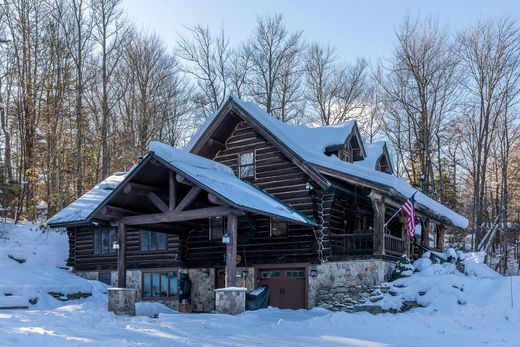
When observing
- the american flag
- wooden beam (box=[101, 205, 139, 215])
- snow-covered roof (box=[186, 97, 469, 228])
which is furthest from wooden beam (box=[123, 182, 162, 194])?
the american flag

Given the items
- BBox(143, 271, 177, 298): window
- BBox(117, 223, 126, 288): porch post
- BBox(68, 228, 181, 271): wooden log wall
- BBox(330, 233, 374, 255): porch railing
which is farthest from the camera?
BBox(68, 228, 181, 271): wooden log wall

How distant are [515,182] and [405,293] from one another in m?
26.3

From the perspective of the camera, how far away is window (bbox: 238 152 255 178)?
2244 centimetres

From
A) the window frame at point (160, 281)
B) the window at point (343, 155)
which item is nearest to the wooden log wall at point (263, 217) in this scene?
the window frame at point (160, 281)

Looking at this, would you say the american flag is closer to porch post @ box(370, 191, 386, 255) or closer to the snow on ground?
porch post @ box(370, 191, 386, 255)

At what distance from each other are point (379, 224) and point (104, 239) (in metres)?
14.8

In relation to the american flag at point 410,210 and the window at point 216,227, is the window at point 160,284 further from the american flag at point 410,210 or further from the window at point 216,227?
the american flag at point 410,210

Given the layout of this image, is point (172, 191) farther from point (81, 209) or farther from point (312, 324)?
point (81, 209)

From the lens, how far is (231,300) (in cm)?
1512

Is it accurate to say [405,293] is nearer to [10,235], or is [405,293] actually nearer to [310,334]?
[310,334]

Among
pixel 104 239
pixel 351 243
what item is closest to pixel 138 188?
pixel 351 243

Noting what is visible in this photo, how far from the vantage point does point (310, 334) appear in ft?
42.2

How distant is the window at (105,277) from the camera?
27.3 meters

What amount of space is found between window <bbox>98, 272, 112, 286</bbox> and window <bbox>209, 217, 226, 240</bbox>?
7479 millimetres
